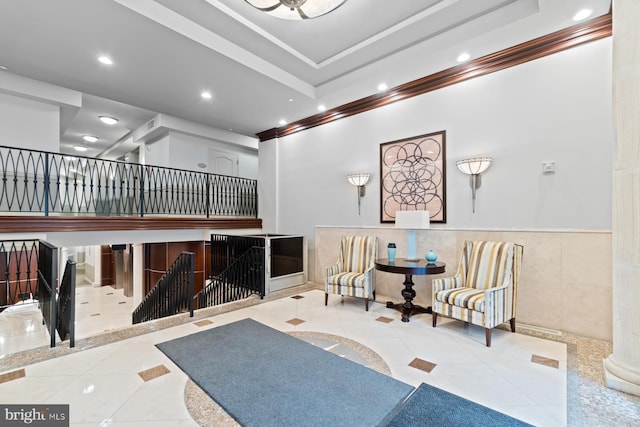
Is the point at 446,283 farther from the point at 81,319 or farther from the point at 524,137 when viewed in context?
the point at 81,319

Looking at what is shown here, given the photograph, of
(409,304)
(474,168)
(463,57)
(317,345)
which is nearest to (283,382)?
(317,345)

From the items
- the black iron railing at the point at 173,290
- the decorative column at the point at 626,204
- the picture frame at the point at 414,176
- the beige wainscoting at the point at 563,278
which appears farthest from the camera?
the black iron railing at the point at 173,290

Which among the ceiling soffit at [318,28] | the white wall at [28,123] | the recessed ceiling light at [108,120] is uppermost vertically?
the ceiling soffit at [318,28]

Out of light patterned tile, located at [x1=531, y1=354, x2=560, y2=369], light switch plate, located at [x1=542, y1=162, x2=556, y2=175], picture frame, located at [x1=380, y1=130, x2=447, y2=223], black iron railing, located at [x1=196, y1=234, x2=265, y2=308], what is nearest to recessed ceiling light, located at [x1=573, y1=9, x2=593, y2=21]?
light switch plate, located at [x1=542, y1=162, x2=556, y2=175]

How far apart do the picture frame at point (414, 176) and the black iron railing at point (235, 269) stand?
→ 236 centimetres

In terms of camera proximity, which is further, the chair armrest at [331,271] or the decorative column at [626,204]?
the chair armrest at [331,271]

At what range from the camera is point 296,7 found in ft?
9.90

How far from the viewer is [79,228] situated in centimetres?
491

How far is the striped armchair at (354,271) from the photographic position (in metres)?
4.25

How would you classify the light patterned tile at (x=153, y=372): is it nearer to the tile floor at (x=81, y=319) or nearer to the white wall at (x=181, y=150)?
the tile floor at (x=81, y=319)

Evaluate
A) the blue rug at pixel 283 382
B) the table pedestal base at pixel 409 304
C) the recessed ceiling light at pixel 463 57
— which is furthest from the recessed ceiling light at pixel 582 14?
the blue rug at pixel 283 382

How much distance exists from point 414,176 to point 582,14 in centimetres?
253

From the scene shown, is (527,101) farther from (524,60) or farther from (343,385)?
(343,385)

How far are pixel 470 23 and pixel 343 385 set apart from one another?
170 inches
